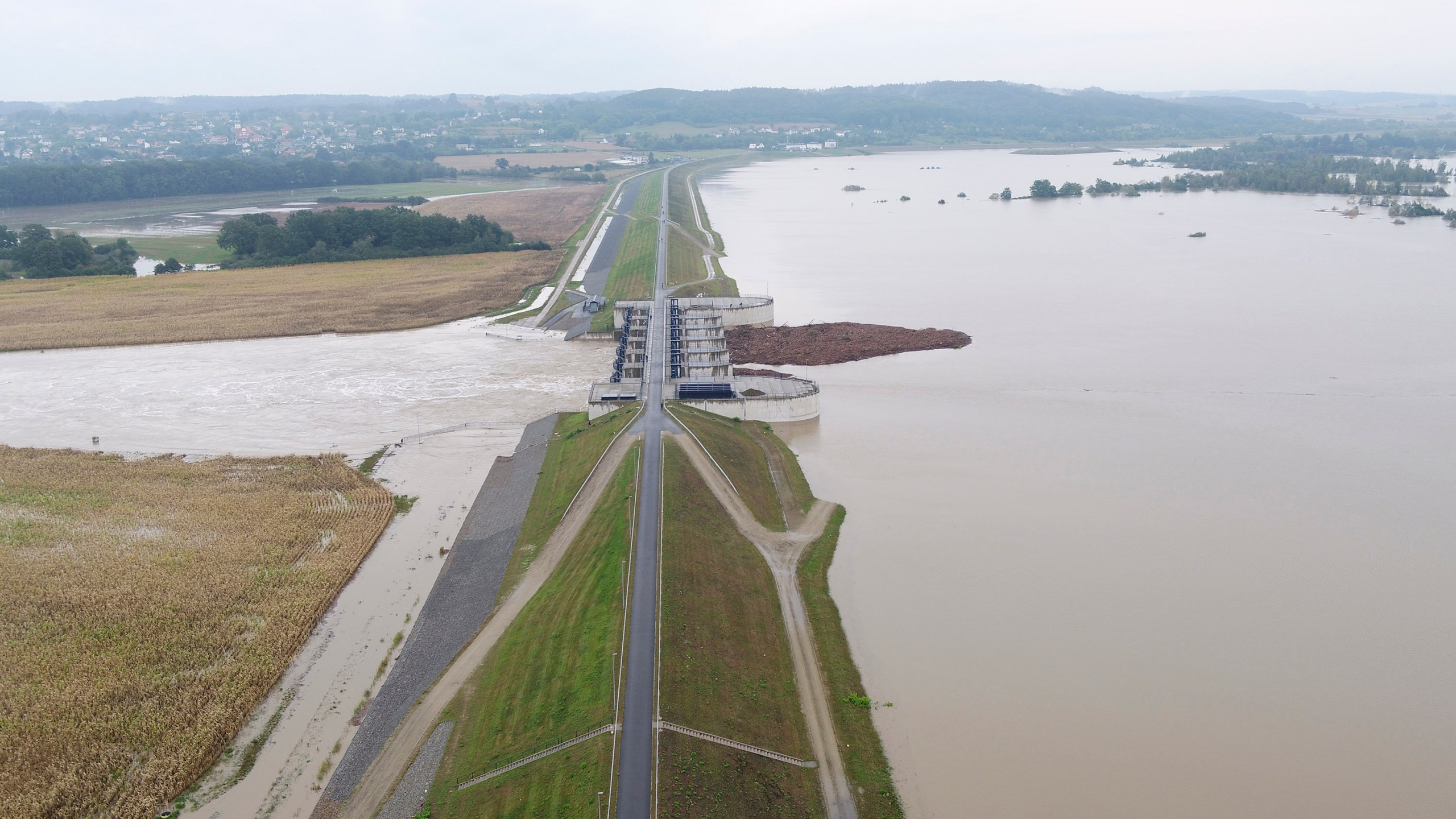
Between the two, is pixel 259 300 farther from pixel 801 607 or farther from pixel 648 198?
pixel 648 198

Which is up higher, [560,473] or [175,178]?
[175,178]

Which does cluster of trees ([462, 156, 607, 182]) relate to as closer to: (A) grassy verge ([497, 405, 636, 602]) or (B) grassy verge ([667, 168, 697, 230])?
(B) grassy verge ([667, 168, 697, 230])

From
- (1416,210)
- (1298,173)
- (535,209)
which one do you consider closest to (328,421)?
(535,209)

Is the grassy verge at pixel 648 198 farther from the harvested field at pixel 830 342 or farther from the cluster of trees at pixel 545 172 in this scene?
the harvested field at pixel 830 342

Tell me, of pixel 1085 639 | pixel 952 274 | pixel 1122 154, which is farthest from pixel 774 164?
pixel 1085 639

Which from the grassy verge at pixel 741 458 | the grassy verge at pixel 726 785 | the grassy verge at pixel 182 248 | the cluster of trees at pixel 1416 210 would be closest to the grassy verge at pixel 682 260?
the grassy verge at pixel 741 458
